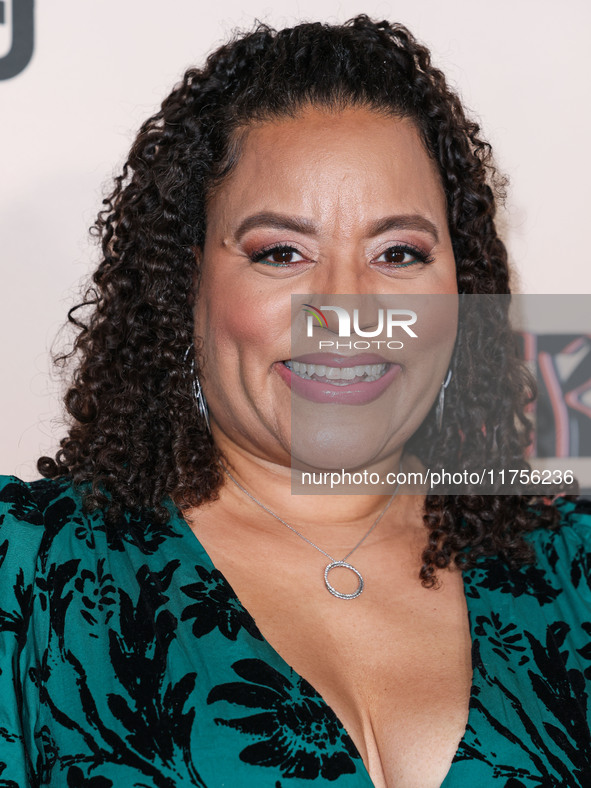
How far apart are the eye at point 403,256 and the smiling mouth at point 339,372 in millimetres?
146

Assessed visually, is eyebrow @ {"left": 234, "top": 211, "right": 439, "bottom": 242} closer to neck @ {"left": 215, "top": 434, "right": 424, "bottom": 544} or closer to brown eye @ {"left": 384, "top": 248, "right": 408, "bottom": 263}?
brown eye @ {"left": 384, "top": 248, "right": 408, "bottom": 263}

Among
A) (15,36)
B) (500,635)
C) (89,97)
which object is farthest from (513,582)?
(15,36)

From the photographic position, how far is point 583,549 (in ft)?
4.59

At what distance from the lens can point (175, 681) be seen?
1068mm

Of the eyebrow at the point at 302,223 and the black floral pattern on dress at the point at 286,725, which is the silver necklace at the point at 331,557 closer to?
the black floral pattern on dress at the point at 286,725

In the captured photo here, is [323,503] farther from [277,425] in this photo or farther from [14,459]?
[14,459]

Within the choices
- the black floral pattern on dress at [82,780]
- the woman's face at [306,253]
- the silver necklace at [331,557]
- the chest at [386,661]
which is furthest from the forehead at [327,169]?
the black floral pattern on dress at [82,780]

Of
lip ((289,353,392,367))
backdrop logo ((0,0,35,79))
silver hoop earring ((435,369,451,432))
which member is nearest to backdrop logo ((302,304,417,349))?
lip ((289,353,392,367))

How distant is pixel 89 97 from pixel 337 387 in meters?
0.78

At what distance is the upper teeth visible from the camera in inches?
50.7

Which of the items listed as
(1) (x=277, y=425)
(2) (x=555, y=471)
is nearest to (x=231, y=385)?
(1) (x=277, y=425)

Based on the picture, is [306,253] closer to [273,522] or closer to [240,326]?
[240,326]

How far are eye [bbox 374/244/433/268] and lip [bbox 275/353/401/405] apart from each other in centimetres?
14

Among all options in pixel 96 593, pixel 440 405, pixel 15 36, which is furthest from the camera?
pixel 15 36
